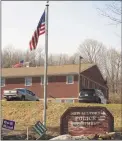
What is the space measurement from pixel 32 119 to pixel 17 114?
1941 mm

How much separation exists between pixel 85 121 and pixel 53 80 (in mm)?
32442

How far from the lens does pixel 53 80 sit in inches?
1981

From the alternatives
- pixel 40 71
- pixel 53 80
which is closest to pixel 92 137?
pixel 53 80

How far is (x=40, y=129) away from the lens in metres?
17.7

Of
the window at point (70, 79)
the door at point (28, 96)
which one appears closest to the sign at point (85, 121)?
the door at point (28, 96)

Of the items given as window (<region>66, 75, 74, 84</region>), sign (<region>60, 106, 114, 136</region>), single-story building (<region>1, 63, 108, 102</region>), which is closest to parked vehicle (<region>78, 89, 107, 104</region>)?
single-story building (<region>1, 63, 108, 102</region>)

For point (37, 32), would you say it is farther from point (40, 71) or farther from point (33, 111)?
point (40, 71)

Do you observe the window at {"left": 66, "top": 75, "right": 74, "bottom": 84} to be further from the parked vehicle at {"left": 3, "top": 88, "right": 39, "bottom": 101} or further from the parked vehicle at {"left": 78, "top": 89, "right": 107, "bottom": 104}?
the parked vehicle at {"left": 78, "top": 89, "right": 107, "bottom": 104}

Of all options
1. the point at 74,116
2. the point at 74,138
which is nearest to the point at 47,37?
the point at 74,116

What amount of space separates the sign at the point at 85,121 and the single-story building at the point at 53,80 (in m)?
30.2

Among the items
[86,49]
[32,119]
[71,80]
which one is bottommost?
[32,119]

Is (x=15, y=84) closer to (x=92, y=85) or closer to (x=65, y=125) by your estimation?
(x=92, y=85)

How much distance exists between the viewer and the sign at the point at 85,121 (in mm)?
17844

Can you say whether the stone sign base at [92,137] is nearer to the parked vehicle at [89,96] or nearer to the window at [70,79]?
the parked vehicle at [89,96]
